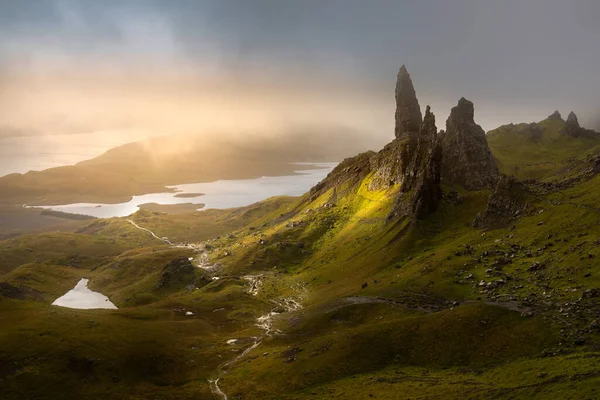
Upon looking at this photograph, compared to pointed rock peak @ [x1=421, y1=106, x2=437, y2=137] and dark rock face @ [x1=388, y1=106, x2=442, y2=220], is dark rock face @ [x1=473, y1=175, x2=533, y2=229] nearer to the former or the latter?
dark rock face @ [x1=388, y1=106, x2=442, y2=220]

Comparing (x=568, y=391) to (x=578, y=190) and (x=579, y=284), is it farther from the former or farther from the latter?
(x=578, y=190)

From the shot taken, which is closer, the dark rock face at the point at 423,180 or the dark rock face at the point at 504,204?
the dark rock face at the point at 504,204

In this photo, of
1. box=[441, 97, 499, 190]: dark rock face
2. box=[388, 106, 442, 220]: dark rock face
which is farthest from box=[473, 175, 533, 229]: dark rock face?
box=[441, 97, 499, 190]: dark rock face

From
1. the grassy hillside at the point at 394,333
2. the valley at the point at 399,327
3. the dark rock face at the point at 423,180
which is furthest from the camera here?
the dark rock face at the point at 423,180

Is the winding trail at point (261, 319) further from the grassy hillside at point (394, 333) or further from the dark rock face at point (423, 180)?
the dark rock face at point (423, 180)

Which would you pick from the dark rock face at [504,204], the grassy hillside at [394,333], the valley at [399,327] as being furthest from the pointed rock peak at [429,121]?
the dark rock face at [504,204]

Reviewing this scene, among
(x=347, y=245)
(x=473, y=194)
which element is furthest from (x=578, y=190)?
(x=347, y=245)

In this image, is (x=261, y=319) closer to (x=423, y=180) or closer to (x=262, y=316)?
(x=262, y=316)
